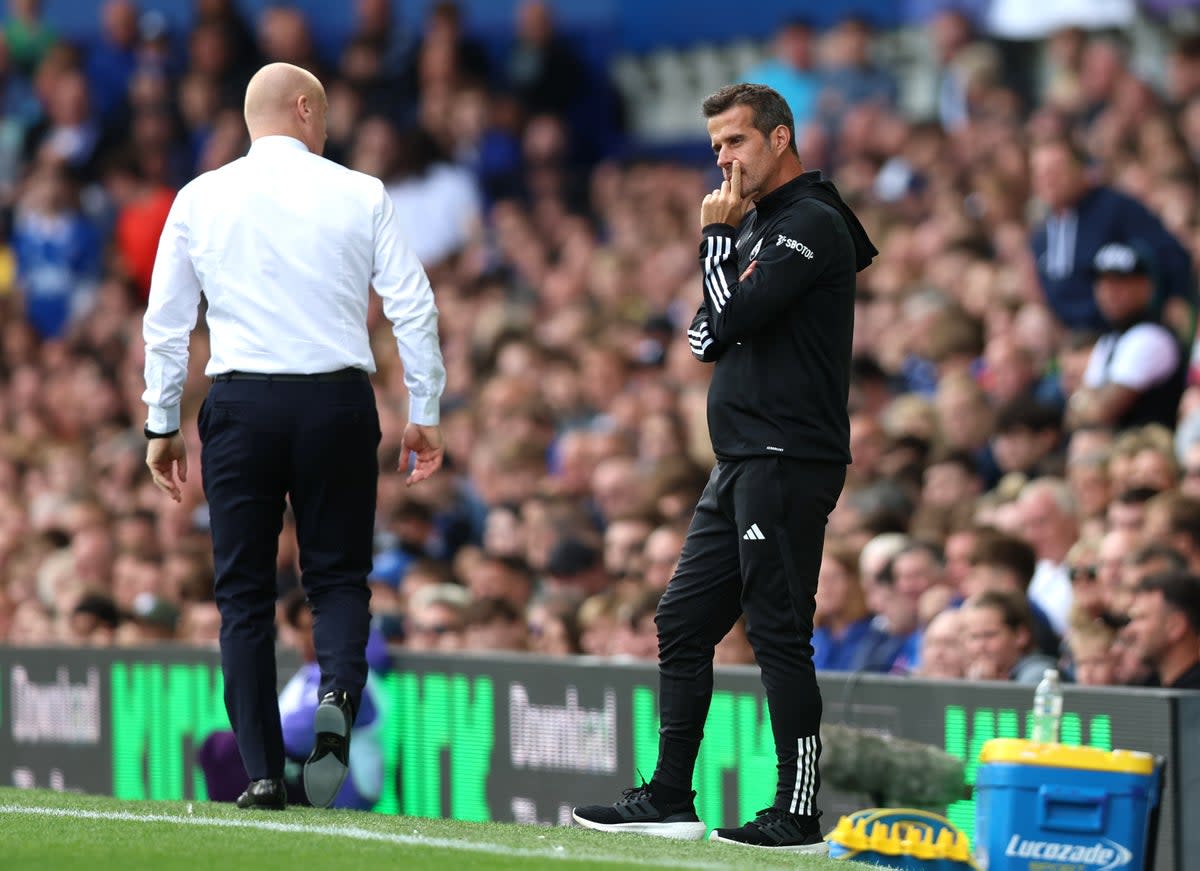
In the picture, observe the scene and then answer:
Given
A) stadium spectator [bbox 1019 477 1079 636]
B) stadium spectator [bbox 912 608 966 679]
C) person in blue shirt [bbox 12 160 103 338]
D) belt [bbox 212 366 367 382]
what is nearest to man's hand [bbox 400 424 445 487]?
belt [bbox 212 366 367 382]

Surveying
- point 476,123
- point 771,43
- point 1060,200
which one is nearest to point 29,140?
point 476,123

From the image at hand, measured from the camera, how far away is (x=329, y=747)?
6.54 metres

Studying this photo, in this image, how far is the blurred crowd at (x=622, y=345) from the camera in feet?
30.2

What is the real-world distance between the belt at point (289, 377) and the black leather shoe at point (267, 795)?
3.68 ft

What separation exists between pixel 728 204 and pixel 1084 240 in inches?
200

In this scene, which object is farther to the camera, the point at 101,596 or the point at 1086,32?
the point at 1086,32

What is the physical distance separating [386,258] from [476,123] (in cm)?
1085

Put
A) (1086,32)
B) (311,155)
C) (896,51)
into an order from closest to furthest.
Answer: (311,155), (1086,32), (896,51)

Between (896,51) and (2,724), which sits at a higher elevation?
(896,51)

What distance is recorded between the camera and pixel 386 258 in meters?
6.68

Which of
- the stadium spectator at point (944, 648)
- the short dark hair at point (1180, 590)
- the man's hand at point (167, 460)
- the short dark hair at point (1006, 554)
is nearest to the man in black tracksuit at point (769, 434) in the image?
the man's hand at point (167, 460)

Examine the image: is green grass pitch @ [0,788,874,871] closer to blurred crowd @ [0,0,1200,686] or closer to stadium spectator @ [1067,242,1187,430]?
blurred crowd @ [0,0,1200,686]

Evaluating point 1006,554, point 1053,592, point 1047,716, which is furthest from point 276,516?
point 1053,592

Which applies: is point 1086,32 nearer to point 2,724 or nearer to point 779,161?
point 2,724
